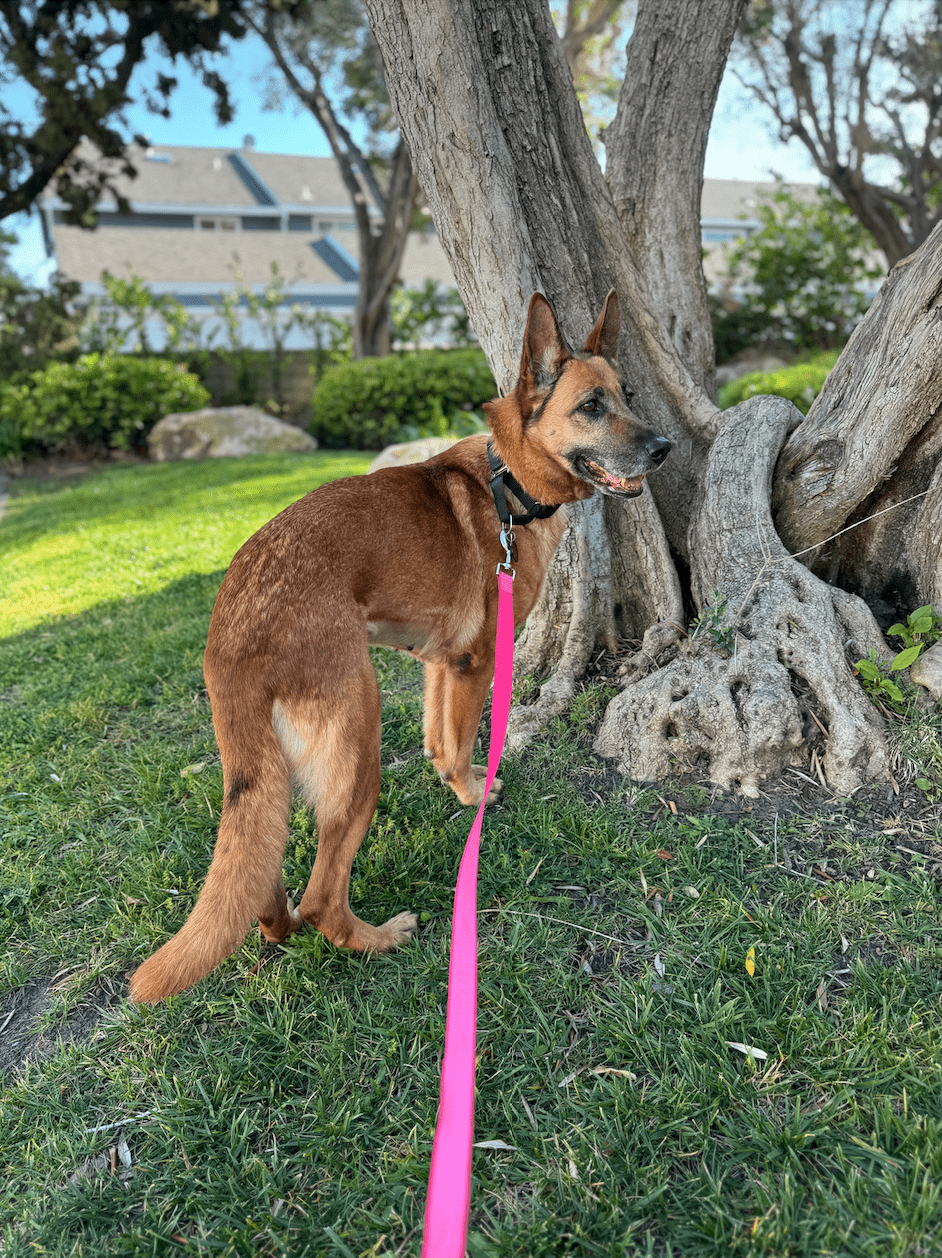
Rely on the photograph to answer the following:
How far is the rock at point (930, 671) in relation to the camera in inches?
128

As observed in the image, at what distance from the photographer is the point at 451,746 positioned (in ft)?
10.9

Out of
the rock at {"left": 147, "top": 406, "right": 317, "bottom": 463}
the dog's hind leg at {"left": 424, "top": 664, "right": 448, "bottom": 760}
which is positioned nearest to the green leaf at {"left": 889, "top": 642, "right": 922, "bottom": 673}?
the dog's hind leg at {"left": 424, "top": 664, "right": 448, "bottom": 760}

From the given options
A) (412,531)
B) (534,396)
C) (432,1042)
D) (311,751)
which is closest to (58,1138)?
(432,1042)

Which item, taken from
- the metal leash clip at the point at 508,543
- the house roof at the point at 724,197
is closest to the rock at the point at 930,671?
the metal leash clip at the point at 508,543

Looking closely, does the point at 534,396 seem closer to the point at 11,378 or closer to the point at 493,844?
the point at 493,844

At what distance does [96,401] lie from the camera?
14.8 meters

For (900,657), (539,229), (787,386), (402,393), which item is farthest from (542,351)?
(402,393)

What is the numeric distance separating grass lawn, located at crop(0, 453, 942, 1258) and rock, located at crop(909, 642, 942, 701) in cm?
53

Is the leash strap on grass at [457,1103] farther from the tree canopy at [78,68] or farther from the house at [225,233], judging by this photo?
the house at [225,233]

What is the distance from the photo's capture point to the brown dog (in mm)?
2287

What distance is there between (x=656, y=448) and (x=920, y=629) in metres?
1.50

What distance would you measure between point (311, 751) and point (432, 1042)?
913 millimetres

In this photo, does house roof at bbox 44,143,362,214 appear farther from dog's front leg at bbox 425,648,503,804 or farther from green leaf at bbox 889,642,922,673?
green leaf at bbox 889,642,922,673

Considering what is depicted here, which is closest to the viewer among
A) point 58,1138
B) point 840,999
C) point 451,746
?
point 58,1138
